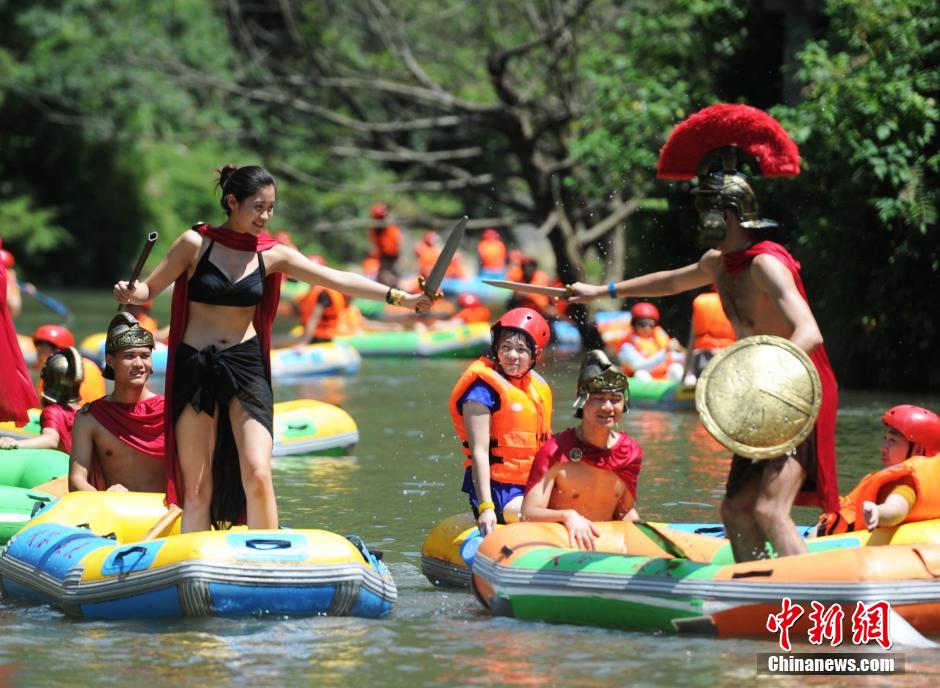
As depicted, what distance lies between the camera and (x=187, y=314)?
21.6 feet

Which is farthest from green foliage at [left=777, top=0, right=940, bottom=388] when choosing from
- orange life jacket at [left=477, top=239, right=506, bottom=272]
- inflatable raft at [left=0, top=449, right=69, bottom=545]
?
orange life jacket at [left=477, top=239, right=506, bottom=272]

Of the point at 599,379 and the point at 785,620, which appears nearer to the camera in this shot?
the point at 785,620

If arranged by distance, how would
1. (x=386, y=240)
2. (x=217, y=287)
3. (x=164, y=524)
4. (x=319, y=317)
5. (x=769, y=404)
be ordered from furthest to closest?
(x=386, y=240) < (x=319, y=317) < (x=164, y=524) < (x=217, y=287) < (x=769, y=404)

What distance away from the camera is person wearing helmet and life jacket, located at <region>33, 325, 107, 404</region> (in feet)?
31.0

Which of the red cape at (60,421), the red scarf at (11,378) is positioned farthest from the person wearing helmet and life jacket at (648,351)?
the red scarf at (11,378)

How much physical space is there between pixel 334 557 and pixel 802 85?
10272 mm

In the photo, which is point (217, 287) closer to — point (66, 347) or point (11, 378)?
point (11, 378)

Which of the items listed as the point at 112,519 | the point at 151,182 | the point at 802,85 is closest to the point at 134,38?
the point at 151,182

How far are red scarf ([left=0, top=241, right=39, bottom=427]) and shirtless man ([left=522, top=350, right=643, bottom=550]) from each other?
2468 mm

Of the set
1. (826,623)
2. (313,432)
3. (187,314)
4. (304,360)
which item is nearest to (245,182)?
(187,314)

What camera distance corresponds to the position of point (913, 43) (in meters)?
13.7

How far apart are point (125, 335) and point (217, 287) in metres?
1.22

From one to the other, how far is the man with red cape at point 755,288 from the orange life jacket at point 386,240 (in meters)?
16.6

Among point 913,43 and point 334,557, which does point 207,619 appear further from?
point 913,43
